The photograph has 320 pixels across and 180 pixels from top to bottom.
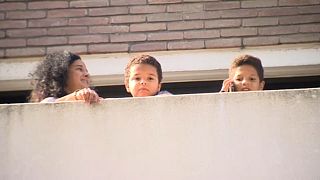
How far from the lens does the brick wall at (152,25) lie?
18.4 feet

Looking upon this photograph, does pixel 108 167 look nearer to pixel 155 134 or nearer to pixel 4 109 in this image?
pixel 155 134

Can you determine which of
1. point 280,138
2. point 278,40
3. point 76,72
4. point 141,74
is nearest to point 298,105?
point 280,138

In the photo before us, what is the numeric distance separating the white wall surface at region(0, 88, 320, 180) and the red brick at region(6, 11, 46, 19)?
2.28 metres

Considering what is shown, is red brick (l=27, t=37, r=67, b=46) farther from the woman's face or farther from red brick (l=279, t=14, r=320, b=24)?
red brick (l=279, t=14, r=320, b=24)

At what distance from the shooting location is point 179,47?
18.4ft

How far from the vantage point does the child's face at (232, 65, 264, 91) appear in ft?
13.8

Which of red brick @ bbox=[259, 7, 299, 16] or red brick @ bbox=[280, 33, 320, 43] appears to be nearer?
red brick @ bbox=[280, 33, 320, 43]

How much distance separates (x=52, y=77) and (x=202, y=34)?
1.74 meters

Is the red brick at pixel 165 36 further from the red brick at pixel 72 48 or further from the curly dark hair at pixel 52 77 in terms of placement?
the curly dark hair at pixel 52 77

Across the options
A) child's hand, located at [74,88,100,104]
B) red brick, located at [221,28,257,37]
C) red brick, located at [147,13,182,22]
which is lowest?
child's hand, located at [74,88,100,104]

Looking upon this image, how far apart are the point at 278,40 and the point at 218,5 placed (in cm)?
55

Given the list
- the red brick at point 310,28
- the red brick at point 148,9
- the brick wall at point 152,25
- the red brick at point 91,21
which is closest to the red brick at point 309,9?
the brick wall at point 152,25

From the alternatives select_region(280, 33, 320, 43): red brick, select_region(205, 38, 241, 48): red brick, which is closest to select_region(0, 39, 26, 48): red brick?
select_region(205, 38, 241, 48): red brick

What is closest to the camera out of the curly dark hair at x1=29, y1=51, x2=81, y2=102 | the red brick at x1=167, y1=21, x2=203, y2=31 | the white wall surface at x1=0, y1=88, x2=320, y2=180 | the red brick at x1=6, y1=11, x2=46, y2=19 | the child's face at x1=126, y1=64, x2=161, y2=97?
the white wall surface at x1=0, y1=88, x2=320, y2=180
